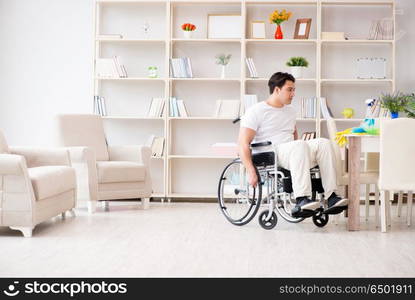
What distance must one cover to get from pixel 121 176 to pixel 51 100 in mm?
1833

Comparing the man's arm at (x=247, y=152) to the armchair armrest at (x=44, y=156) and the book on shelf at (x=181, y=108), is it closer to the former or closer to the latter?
the armchair armrest at (x=44, y=156)

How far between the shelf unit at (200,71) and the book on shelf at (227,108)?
4.8 inches

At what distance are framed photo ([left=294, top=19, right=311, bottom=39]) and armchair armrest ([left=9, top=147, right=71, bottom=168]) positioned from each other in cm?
285

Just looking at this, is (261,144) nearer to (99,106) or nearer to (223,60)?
(223,60)

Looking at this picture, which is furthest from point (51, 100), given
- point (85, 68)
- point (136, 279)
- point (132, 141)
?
point (136, 279)

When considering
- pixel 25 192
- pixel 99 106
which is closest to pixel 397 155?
pixel 25 192

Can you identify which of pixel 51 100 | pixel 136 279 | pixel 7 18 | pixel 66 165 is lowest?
pixel 136 279

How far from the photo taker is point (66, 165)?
5516mm

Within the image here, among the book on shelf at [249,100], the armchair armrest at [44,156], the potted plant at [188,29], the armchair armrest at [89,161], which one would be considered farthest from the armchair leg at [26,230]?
the potted plant at [188,29]

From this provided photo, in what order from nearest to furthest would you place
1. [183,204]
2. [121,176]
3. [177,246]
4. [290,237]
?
[177,246] → [290,237] → [121,176] → [183,204]

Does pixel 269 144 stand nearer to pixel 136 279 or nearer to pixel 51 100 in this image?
pixel 136 279

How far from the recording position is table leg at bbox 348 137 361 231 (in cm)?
489

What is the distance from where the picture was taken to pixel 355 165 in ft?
16.1

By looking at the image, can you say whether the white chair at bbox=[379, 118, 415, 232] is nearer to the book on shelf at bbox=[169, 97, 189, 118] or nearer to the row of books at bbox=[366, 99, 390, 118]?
the row of books at bbox=[366, 99, 390, 118]
